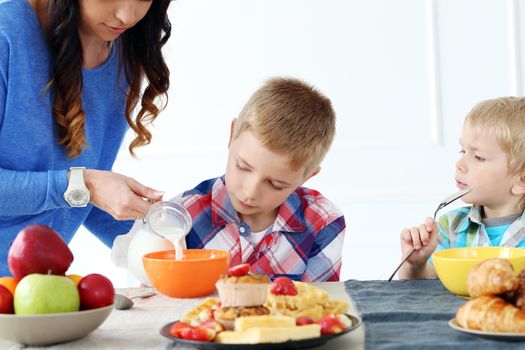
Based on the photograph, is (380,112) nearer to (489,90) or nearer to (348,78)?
(348,78)

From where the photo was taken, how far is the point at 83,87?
6.59 feet

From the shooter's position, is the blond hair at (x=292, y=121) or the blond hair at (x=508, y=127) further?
the blond hair at (x=508, y=127)

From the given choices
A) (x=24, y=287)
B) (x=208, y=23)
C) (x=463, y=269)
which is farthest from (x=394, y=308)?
(x=208, y=23)

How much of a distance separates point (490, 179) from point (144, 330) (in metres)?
1.08

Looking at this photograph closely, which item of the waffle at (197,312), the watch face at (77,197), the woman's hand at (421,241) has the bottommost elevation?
the woman's hand at (421,241)

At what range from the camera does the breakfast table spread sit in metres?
1.09

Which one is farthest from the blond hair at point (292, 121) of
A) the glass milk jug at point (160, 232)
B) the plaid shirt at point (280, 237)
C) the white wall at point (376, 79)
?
the white wall at point (376, 79)

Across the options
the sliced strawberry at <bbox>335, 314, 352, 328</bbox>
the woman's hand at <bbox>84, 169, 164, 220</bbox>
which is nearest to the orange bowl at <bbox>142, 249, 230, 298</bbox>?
the woman's hand at <bbox>84, 169, 164, 220</bbox>

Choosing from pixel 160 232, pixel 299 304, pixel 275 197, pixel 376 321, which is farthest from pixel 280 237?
pixel 299 304

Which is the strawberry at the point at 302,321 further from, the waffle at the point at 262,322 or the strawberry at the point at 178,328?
the strawberry at the point at 178,328

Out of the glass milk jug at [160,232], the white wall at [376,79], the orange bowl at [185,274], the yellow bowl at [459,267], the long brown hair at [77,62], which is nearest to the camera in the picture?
the yellow bowl at [459,267]

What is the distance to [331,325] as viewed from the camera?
1.05 m

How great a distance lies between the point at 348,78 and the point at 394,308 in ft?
7.88

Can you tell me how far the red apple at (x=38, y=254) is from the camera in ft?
3.84
